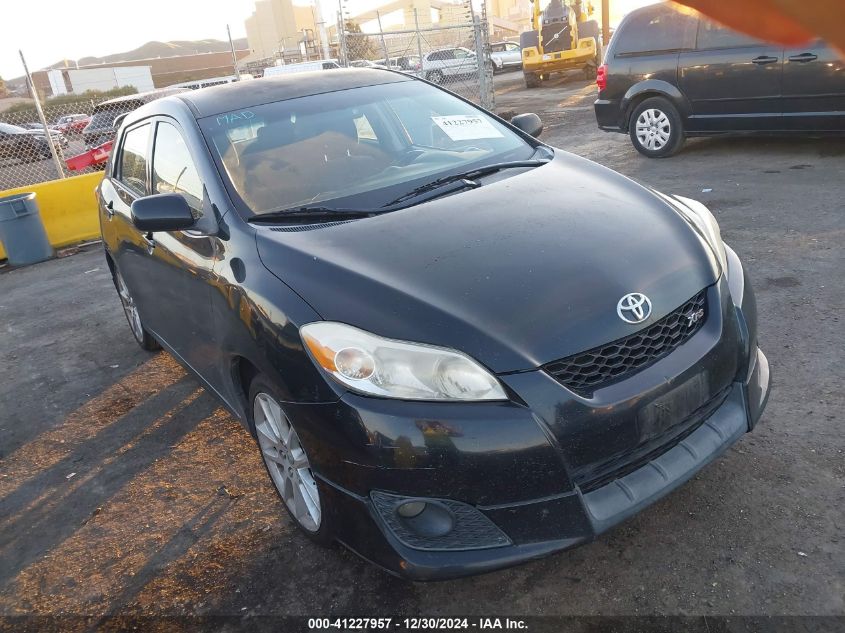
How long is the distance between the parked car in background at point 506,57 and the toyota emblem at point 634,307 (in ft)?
100

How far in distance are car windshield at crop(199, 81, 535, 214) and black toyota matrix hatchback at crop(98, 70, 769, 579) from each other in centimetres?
2

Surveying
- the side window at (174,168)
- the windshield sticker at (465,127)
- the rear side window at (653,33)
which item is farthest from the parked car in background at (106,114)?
the windshield sticker at (465,127)

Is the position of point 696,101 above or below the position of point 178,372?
above

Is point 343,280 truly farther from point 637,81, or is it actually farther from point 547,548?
point 637,81

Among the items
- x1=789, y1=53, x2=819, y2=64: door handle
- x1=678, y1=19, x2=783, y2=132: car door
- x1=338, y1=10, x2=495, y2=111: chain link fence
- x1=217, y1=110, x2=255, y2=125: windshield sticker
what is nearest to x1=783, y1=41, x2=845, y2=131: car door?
x1=789, y1=53, x2=819, y2=64: door handle

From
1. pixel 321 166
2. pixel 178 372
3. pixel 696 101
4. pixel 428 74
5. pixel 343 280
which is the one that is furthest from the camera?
pixel 428 74

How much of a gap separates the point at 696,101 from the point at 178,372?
6555 mm

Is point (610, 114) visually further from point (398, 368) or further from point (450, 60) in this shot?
point (450, 60)

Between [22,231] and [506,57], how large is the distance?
1028 inches

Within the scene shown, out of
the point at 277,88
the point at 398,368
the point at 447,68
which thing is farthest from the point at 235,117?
the point at 447,68

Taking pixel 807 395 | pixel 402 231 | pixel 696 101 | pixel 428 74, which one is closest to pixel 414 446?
pixel 402 231

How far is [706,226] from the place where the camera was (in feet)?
9.68

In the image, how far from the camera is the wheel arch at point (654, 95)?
8414 mm

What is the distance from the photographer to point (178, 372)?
486 centimetres
